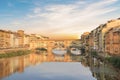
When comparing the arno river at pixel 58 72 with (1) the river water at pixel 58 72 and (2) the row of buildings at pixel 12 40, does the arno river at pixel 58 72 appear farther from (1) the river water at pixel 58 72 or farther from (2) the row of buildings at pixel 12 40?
(2) the row of buildings at pixel 12 40

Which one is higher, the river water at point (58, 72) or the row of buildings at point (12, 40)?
the row of buildings at point (12, 40)

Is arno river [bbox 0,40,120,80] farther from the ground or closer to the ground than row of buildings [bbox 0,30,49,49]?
closer to the ground

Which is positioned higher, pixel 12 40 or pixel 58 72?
pixel 12 40

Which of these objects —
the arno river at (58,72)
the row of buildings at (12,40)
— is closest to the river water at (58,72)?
the arno river at (58,72)

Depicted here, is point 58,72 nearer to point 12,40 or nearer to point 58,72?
point 58,72

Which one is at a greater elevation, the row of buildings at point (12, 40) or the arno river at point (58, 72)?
the row of buildings at point (12, 40)

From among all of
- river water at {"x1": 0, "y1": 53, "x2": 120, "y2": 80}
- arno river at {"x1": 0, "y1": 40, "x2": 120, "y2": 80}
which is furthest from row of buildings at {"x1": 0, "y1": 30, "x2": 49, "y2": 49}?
river water at {"x1": 0, "y1": 53, "x2": 120, "y2": 80}

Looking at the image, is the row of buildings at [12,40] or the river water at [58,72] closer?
the river water at [58,72]

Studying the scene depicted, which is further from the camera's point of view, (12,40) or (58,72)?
(12,40)

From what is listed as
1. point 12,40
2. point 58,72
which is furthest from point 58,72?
point 12,40

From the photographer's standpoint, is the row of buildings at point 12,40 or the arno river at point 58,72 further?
the row of buildings at point 12,40

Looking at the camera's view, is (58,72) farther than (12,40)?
No

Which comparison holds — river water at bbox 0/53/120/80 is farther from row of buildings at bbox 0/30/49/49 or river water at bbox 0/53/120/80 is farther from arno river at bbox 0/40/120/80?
row of buildings at bbox 0/30/49/49

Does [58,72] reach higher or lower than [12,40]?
lower
